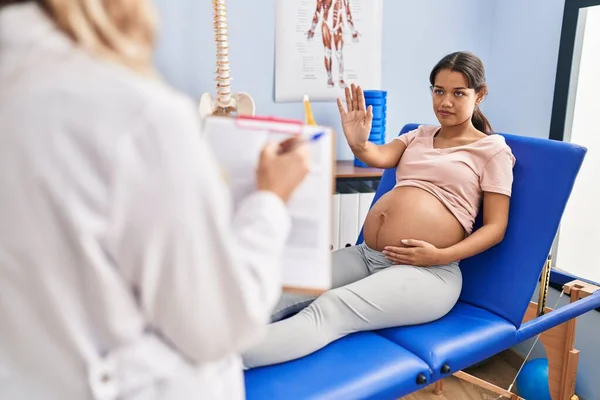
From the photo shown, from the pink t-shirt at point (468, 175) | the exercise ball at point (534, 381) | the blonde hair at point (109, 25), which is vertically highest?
the blonde hair at point (109, 25)

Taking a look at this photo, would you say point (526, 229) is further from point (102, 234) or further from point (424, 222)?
point (102, 234)

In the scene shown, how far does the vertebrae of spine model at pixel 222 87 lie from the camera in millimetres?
2070

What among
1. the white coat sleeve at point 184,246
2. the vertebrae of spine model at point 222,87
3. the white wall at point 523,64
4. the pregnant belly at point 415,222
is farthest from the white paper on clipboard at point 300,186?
the white wall at point 523,64

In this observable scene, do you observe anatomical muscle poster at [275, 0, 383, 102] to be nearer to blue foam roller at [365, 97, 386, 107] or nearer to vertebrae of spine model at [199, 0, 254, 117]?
blue foam roller at [365, 97, 386, 107]

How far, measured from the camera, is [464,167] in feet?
5.32

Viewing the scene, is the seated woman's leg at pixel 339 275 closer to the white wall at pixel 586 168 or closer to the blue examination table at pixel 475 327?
the blue examination table at pixel 475 327

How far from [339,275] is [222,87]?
3.08 ft

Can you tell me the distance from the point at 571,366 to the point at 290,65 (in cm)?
171

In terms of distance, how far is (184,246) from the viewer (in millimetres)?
542

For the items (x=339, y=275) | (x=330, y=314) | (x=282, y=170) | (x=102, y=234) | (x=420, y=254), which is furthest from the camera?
(x=339, y=275)

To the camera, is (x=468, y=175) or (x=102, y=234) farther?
(x=468, y=175)

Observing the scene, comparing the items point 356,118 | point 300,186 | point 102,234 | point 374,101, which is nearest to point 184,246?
point 102,234

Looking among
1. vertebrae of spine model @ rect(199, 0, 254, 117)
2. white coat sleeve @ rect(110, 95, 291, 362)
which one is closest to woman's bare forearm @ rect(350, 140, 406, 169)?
vertebrae of spine model @ rect(199, 0, 254, 117)

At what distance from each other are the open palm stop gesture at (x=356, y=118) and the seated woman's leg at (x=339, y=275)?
14.3 inches
